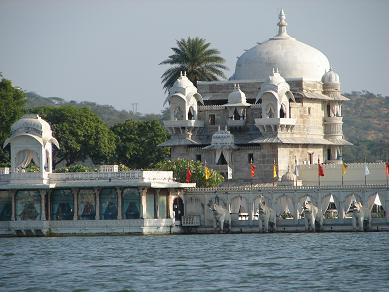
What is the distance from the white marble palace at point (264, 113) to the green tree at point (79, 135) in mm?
19502

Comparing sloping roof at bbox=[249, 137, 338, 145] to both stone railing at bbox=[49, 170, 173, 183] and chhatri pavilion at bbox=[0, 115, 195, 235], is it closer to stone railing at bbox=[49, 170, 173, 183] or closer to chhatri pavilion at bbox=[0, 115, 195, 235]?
chhatri pavilion at bbox=[0, 115, 195, 235]

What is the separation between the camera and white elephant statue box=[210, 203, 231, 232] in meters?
105

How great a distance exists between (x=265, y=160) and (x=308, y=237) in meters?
22.9

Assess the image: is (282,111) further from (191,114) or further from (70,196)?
(70,196)

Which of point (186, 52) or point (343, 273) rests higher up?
point (186, 52)

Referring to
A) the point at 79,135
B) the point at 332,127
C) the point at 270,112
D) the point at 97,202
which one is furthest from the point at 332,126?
the point at 79,135

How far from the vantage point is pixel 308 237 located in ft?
315

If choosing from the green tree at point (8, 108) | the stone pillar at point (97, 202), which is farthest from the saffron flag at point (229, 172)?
the green tree at point (8, 108)

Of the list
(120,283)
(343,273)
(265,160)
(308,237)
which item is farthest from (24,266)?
(265,160)

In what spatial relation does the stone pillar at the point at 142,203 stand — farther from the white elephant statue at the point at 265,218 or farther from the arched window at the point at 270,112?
the arched window at the point at 270,112

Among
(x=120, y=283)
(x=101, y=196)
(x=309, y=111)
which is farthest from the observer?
(x=309, y=111)

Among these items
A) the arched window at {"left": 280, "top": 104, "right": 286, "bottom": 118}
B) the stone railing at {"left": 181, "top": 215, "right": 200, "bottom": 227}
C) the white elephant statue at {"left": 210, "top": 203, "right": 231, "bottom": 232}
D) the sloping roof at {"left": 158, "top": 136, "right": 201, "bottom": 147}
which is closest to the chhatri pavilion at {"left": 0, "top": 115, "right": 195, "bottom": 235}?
the stone railing at {"left": 181, "top": 215, "right": 200, "bottom": 227}

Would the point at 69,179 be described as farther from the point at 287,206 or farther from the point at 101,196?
the point at 287,206

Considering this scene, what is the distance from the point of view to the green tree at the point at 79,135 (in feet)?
463
